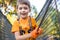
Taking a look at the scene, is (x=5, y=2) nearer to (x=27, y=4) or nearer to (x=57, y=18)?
(x=57, y=18)

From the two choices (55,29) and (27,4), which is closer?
(27,4)

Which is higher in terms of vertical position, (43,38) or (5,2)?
(43,38)

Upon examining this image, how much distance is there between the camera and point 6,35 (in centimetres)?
191

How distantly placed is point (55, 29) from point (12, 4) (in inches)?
75.9

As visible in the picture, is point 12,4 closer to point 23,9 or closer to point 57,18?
point 57,18

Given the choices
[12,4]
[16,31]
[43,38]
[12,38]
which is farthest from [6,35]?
[12,4]

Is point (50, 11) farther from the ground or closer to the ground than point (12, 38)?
farther from the ground

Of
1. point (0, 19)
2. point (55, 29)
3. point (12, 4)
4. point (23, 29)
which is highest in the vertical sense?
point (23, 29)

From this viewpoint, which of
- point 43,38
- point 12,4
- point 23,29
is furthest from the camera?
point 12,4

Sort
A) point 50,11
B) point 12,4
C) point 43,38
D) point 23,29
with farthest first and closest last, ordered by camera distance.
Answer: point 12,4
point 43,38
point 50,11
point 23,29

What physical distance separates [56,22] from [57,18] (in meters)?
0.07

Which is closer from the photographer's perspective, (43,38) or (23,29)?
(23,29)

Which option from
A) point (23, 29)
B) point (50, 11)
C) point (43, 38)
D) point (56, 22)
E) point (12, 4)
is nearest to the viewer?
point (23, 29)

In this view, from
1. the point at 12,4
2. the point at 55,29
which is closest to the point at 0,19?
the point at 55,29
